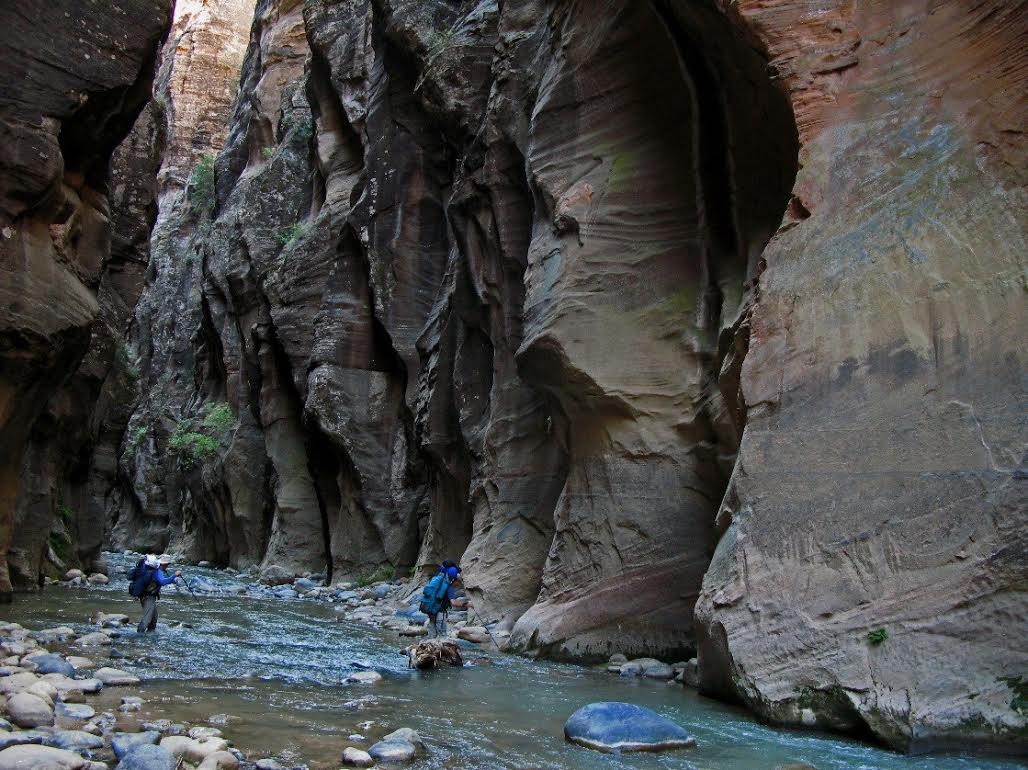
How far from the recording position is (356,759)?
211 inches

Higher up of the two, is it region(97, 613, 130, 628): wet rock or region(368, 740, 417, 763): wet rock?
region(368, 740, 417, 763): wet rock

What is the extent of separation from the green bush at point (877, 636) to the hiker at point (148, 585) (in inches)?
324

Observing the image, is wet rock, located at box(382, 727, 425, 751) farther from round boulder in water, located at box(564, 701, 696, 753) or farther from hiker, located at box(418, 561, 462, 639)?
hiker, located at box(418, 561, 462, 639)

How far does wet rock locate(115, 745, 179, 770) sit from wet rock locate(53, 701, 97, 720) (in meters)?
1.23

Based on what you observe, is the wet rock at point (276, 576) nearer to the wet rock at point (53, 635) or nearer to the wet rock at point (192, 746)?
the wet rock at point (53, 635)

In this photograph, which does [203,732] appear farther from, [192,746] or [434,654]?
[434,654]

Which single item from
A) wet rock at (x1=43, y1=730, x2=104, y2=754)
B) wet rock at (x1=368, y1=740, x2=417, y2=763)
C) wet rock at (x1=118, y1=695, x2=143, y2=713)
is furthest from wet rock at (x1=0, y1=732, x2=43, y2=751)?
wet rock at (x1=368, y1=740, x2=417, y2=763)

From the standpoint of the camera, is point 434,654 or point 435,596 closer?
point 434,654

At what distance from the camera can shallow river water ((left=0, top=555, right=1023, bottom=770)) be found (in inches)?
223

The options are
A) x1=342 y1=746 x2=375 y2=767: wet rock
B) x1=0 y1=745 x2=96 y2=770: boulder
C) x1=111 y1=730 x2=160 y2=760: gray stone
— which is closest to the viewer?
x1=0 y1=745 x2=96 y2=770: boulder

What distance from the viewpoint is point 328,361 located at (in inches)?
1005

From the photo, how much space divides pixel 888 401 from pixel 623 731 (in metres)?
3.07

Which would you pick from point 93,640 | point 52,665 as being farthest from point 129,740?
point 93,640

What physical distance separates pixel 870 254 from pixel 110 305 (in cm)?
1855
